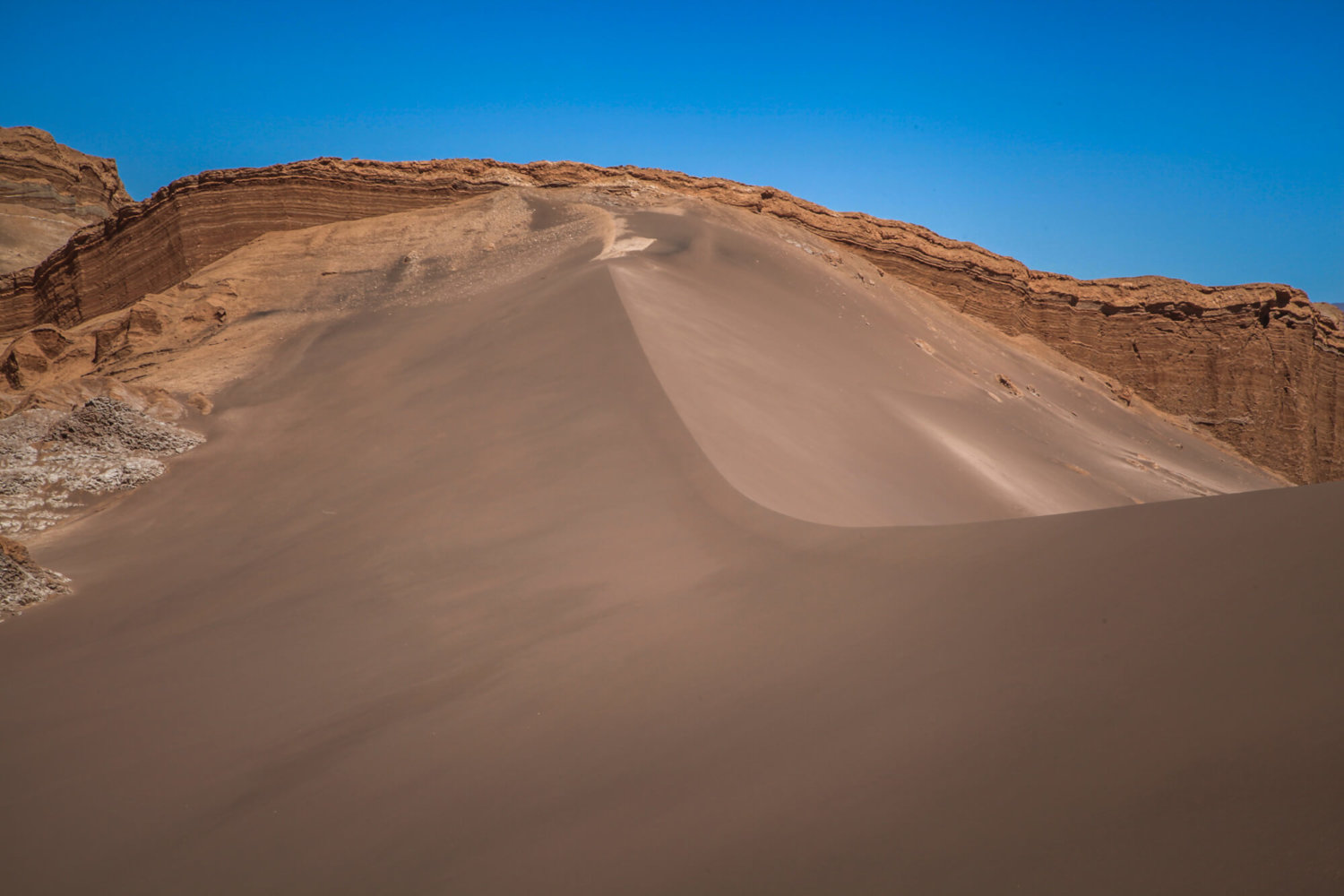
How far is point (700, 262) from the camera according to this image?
44.1 ft

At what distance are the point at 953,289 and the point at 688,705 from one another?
19.3m

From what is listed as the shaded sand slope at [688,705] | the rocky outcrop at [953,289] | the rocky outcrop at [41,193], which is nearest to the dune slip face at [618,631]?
the shaded sand slope at [688,705]

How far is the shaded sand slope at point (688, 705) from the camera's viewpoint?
198 cm

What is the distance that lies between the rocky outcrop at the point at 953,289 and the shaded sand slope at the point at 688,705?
1235 cm

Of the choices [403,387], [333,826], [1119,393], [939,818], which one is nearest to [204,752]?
[333,826]

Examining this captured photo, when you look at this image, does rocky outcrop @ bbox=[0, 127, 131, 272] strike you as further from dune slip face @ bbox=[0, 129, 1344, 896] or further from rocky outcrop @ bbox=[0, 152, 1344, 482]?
dune slip face @ bbox=[0, 129, 1344, 896]

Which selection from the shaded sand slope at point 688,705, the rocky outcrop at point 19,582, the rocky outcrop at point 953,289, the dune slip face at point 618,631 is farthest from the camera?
the rocky outcrop at point 953,289

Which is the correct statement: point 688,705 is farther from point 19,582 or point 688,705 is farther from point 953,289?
point 953,289

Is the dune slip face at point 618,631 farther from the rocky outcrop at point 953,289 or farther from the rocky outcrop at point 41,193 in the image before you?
the rocky outcrop at point 41,193

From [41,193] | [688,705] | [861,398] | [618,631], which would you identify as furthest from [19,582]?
[41,193]

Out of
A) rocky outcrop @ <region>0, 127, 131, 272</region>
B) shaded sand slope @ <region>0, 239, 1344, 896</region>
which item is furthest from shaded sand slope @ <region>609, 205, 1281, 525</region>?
rocky outcrop @ <region>0, 127, 131, 272</region>

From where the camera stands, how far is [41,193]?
1153 inches

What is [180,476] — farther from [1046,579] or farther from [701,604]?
[1046,579]

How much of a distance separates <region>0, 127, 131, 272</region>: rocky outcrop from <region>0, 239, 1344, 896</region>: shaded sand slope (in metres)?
29.7
